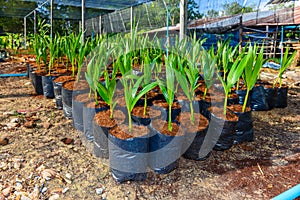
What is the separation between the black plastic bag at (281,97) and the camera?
298 centimetres

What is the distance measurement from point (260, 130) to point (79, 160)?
1657 millimetres

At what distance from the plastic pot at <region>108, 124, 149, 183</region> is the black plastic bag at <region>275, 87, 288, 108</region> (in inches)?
84.5

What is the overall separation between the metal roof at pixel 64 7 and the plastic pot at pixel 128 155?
7.19 metres

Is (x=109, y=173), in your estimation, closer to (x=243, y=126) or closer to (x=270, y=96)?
(x=243, y=126)

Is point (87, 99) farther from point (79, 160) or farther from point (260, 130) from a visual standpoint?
point (260, 130)

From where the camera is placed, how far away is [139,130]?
5.12 feet

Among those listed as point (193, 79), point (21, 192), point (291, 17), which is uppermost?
point (291, 17)

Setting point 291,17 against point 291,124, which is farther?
point 291,17

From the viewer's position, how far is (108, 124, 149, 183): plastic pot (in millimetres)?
1459

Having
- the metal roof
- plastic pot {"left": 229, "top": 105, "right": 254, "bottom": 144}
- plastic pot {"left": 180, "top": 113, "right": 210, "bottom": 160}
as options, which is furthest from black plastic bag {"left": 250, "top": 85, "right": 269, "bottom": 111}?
the metal roof

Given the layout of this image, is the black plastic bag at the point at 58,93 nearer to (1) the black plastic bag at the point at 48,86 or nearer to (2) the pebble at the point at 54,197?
(1) the black plastic bag at the point at 48,86

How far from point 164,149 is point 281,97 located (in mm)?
2118

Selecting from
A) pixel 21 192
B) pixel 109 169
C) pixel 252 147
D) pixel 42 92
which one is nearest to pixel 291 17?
pixel 252 147

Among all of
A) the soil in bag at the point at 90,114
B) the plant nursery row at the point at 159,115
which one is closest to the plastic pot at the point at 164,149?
the plant nursery row at the point at 159,115
